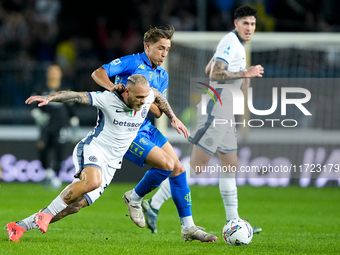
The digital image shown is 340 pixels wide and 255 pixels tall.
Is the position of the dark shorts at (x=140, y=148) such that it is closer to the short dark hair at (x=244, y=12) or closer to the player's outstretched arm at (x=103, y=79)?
the player's outstretched arm at (x=103, y=79)

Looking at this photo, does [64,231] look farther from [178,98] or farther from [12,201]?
[178,98]

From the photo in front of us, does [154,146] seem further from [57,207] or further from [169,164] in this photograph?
[57,207]

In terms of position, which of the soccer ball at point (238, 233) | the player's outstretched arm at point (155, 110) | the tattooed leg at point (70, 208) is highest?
the player's outstretched arm at point (155, 110)

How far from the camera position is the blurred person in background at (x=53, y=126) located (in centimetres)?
1221

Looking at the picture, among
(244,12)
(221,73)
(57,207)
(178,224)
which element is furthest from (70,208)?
(244,12)

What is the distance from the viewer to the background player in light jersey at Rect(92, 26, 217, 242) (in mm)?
6250

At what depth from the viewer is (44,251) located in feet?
17.4

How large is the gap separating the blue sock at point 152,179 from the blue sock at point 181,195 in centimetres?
15

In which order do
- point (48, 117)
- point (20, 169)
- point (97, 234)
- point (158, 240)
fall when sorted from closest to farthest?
point (158, 240), point (97, 234), point (48, 117), point (20, 169)

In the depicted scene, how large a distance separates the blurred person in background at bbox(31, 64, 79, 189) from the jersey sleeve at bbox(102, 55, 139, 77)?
603cm

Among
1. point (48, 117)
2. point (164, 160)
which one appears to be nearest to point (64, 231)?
point (164, 160)

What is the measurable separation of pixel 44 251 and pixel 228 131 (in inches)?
110

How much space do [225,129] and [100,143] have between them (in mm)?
1791

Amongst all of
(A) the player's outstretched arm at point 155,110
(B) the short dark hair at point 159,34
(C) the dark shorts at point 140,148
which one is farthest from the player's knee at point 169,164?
(B) the short dark hair at point 159,34
